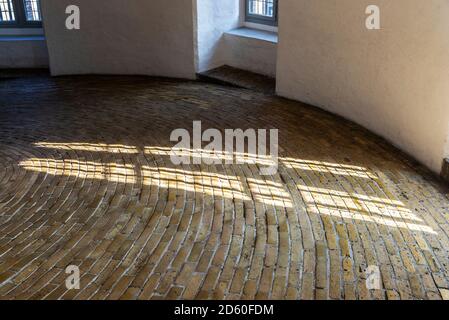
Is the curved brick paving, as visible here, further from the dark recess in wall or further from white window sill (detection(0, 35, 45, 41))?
white window sill (detection(0, 35, 45, 41))

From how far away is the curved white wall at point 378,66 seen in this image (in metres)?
6.06

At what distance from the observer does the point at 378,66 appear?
7023 mm

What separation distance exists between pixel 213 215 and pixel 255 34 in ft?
18.3

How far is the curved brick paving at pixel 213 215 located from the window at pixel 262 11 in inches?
105

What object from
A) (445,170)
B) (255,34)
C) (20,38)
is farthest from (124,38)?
(445,170)

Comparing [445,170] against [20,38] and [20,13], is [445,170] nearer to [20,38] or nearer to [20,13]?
[20,38]

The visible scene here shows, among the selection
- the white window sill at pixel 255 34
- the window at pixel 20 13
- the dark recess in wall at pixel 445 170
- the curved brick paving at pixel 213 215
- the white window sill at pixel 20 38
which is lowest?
the curved brick paving at pixel 213 215

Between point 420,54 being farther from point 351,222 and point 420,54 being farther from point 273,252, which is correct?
point 273,252

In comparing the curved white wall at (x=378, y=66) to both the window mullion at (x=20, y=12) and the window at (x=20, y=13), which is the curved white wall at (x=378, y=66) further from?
the window mullion at (x=20, y=12)

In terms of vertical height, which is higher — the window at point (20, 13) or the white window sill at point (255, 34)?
the window at point (20, 13)

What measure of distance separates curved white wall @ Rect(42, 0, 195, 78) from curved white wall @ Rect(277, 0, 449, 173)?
2.33 metres

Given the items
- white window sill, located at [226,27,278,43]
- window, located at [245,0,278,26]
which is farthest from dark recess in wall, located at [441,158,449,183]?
window, located at [245,0,278,26]

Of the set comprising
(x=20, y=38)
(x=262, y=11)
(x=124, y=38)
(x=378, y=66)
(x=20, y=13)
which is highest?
(x=262, y=11)

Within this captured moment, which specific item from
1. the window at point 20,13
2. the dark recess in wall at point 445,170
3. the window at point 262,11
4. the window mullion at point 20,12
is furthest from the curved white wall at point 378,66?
the window mullion at point 20,12
